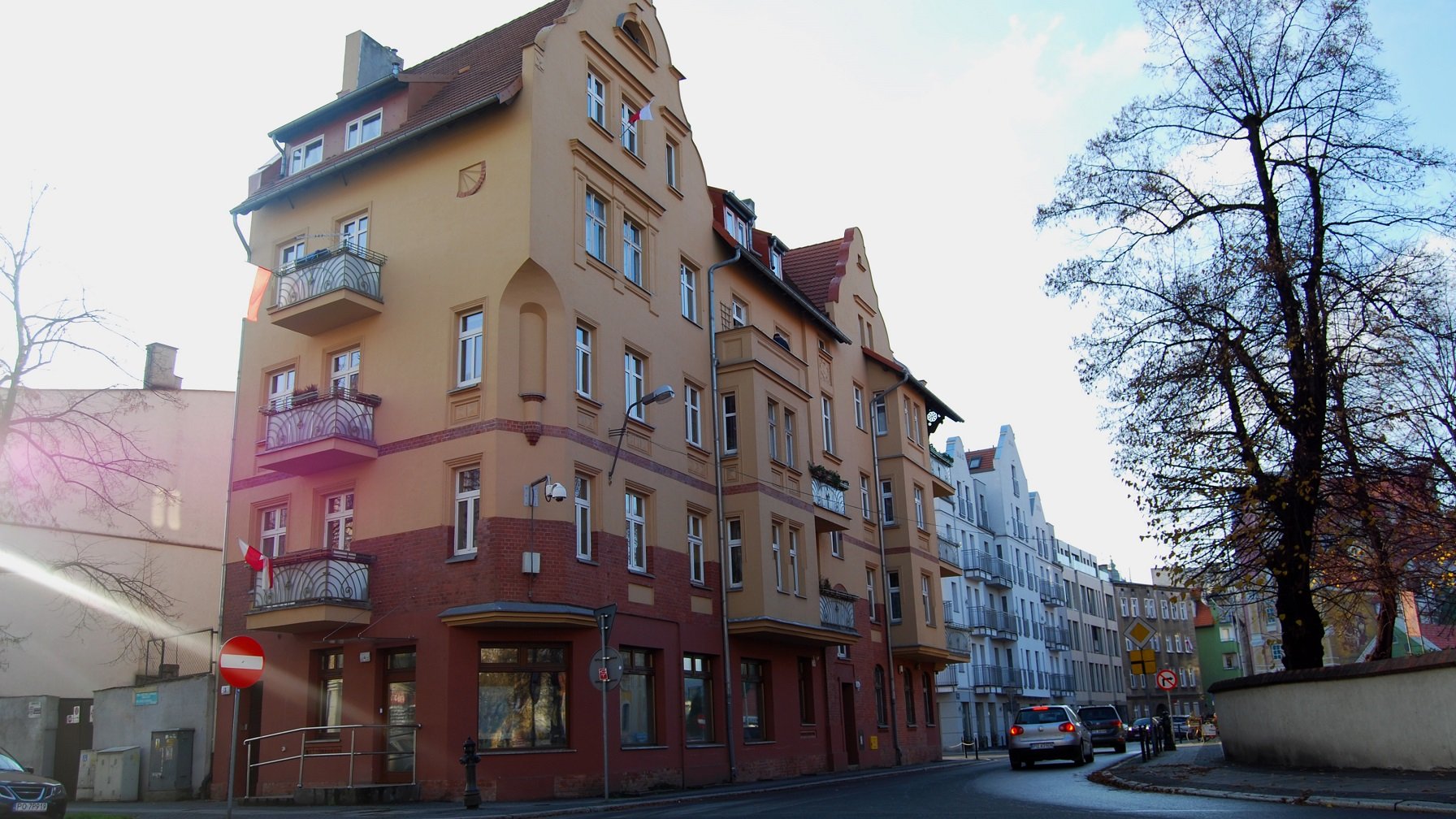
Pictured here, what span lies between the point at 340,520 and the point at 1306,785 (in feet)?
57.9

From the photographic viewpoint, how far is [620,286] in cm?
2520

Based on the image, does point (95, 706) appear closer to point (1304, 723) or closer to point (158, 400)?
point (158, 400)

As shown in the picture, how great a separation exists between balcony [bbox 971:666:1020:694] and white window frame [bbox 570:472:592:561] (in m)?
42.1

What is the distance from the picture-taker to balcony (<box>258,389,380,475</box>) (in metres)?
22.5

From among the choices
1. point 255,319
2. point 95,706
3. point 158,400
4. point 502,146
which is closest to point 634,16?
point 502,146

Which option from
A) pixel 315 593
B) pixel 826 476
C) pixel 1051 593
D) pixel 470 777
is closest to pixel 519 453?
pixel 315 593

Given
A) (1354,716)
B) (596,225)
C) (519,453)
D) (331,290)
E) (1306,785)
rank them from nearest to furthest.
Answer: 1. (1306,785)
2. (1354,716)
3. (519,453)
4. (331,290)
5. (596,225)

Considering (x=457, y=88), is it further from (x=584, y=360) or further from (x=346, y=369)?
(x=584, y=360)

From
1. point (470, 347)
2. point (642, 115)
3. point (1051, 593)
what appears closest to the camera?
point (470, 347)

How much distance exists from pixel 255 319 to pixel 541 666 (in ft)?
37.1

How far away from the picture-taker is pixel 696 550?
2673 centimetres

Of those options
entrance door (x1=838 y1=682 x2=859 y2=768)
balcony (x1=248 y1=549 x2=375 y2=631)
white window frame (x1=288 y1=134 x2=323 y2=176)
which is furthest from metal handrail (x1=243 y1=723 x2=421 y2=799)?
entrance door (x1=838 y1=682 x2=859 y2=768)

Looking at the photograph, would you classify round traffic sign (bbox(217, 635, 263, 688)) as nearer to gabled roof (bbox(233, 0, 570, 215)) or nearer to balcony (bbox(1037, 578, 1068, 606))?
gabled roof (bbox(233, 0, 570, 215))

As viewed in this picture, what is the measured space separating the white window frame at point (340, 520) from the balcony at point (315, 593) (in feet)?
3.87
